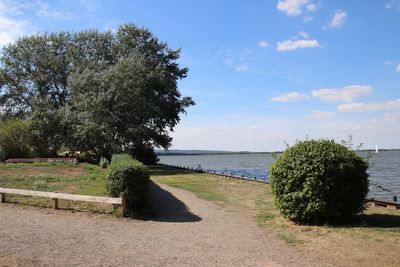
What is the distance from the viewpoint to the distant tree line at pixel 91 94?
37688 millimetres

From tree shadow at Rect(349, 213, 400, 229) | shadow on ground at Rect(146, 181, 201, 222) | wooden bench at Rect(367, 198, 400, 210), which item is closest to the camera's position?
tree shadow at Rect(349, 213, 400, 229)

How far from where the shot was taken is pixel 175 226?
1260cm

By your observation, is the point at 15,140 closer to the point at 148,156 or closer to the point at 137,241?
the point at 148,156

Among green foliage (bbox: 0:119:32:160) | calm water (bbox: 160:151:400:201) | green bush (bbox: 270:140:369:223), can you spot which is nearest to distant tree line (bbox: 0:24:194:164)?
green foliage (bbox: 0:119:32:160)

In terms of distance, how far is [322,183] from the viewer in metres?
11.9

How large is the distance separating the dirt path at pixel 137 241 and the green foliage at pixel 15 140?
27.0 m

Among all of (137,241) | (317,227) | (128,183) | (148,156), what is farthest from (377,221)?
(148,156)

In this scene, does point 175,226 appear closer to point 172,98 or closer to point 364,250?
point 364,250

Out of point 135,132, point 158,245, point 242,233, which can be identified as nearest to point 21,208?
point 158,245

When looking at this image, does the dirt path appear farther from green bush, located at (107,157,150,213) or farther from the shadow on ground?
green bush, located at (107,157,150,213)

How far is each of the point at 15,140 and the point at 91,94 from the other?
8889 mm

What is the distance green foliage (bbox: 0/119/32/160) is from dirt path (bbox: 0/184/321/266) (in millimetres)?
26962

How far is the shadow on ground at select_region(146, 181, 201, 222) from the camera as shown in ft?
45.7

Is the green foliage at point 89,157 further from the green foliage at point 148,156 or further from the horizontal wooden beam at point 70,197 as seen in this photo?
the horizontal wooden beam at point 70,197
